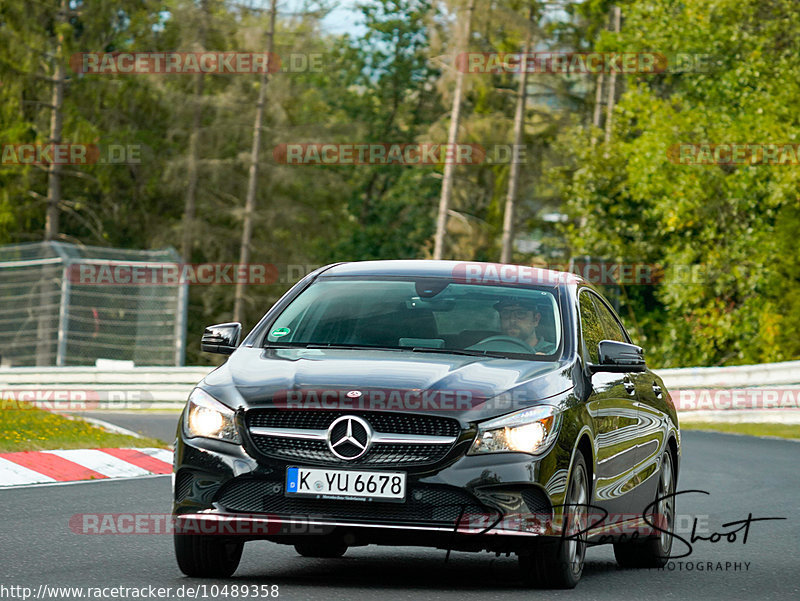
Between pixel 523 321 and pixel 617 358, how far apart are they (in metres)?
0.55

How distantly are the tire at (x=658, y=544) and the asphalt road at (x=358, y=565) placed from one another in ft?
0.38

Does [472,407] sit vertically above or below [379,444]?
above

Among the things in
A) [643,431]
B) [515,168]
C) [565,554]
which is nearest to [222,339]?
[565,554]

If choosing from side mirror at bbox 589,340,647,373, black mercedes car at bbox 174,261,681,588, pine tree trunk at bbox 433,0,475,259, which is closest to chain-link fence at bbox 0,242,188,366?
pine tree trunk at bbox 433,0,475,259

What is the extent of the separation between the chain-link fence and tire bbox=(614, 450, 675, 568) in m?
23.8

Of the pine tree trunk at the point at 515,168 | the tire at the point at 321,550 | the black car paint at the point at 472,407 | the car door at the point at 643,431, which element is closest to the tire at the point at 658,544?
the car door at the point at 643,431

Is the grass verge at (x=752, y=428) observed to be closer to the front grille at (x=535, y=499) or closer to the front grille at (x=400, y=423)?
the front grille at (x=535, y=499)

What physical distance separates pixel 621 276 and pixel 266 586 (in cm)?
3422

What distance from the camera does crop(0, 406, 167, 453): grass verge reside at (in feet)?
48.5

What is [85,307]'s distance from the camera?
33.2 m

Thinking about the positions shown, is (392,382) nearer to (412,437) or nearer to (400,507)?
(412,437)

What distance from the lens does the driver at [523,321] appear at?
823 centimetres

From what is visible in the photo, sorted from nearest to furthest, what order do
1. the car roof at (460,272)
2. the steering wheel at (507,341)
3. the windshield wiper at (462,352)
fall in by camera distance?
the windshield wiper at (462,352) < the steering wheel at (507,341) < the car roof at (460,272)

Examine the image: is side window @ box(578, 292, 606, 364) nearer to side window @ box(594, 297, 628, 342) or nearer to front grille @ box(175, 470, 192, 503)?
side window @ box(594, 297, 628, 342)
